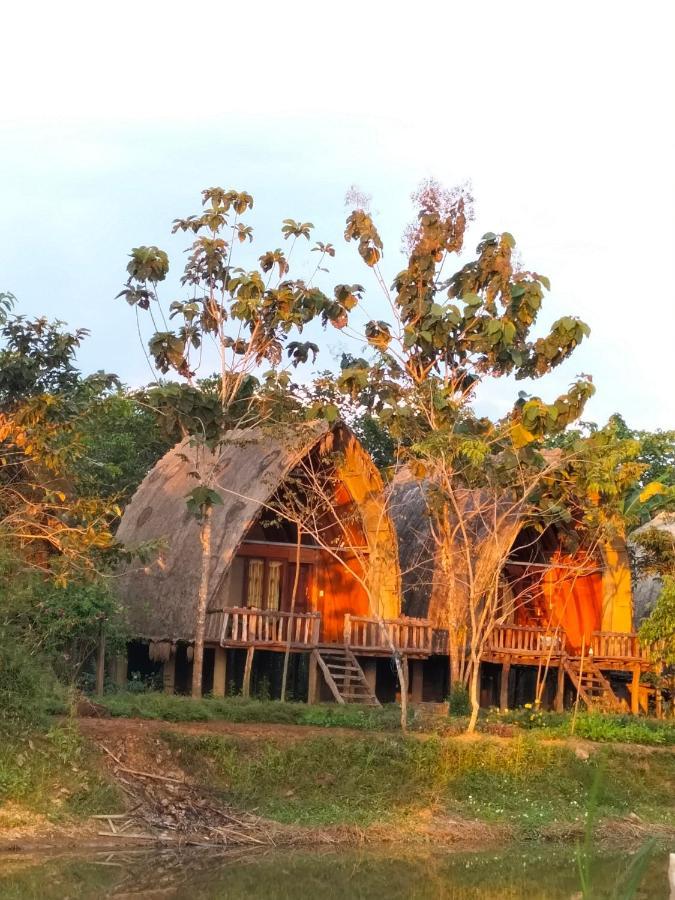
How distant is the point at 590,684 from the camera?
2453 centimetres

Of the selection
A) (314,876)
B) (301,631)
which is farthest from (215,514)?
(314,876)

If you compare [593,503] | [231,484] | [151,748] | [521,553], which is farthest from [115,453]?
[151,748]

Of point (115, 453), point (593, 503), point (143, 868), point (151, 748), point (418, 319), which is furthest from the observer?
point (115, 453)

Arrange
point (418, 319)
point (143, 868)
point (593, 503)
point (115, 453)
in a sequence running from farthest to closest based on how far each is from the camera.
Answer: point (115, 453) < point (593, 503) < point (418, 319) < point (143, 868)

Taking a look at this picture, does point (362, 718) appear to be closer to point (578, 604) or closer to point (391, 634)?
point (391, 634)

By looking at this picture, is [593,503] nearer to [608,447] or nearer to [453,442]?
[608,447]

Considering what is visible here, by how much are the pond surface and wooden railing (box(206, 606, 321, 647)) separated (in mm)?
7441

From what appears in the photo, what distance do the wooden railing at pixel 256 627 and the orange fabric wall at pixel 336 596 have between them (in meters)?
2.98

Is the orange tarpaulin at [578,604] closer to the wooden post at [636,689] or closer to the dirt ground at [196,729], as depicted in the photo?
the wooden post at [636,689]

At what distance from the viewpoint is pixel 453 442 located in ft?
61.5

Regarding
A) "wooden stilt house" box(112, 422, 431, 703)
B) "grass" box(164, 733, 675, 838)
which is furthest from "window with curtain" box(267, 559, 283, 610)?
"grass" box(164, 733, 675, 838)

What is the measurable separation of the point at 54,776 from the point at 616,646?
43.9 ft

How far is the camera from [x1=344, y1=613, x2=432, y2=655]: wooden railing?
73.4ft

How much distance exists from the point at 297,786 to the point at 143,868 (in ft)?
10.9
